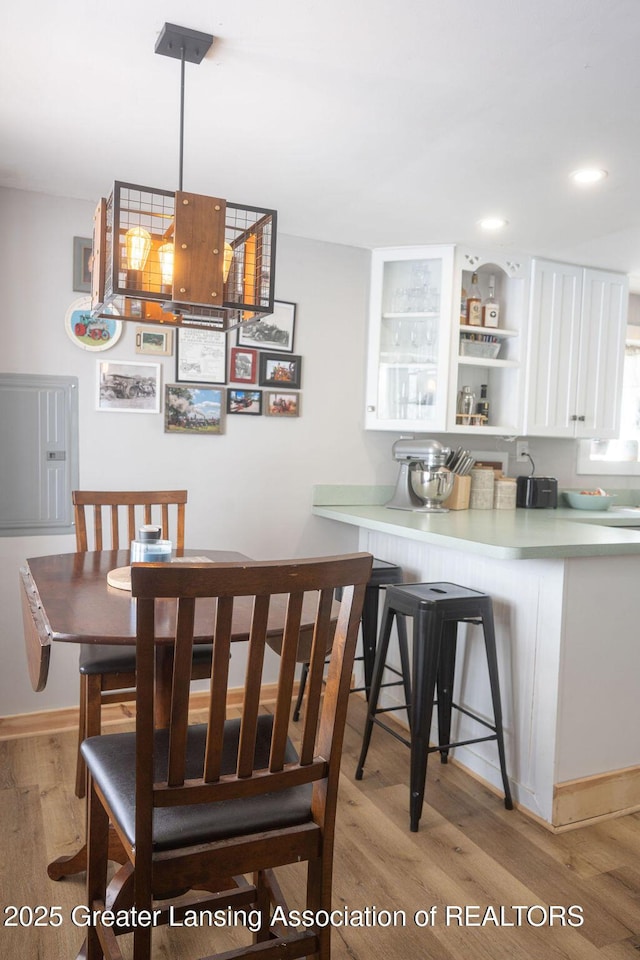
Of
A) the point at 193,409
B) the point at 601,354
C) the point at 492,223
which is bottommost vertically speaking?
the point at 193,409

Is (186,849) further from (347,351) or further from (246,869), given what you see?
(347,351)

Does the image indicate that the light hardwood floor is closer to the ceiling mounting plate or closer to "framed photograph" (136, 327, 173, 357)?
"framed photograph" (136, 327, 173, 357)

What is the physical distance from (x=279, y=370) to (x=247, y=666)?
2339 millimetres

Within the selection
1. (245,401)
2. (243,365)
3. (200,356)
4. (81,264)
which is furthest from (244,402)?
(81,264)

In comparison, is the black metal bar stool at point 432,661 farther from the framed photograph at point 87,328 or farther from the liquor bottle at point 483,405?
the framed photograph at point 87,328

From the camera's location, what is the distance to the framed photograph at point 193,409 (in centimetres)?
316

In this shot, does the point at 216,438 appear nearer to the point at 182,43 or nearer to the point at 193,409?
the point at 193,409

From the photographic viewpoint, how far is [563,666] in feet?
7.54

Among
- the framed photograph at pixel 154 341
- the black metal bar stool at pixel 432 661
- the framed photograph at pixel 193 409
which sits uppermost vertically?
the framed photograph at pixel 154 341

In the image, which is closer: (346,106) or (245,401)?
(346,106)

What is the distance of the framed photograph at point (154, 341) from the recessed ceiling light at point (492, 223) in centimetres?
147

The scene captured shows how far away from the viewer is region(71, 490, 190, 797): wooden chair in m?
2.05

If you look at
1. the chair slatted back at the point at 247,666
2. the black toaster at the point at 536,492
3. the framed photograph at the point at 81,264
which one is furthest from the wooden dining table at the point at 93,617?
the black toaster at the point at 536,492

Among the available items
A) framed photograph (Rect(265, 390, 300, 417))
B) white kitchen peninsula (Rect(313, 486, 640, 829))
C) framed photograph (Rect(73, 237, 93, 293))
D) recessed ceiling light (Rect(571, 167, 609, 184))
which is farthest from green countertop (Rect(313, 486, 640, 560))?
framed photograph (Rect(73, 237, 93, 293))
